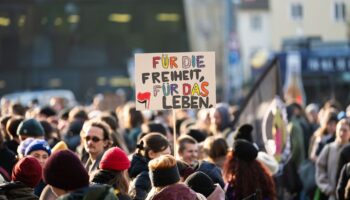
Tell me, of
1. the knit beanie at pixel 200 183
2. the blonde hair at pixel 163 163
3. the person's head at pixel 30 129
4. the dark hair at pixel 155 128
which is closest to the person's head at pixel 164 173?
the blonde hair at pixel 163 163

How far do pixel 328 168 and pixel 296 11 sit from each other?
86742 millimetres

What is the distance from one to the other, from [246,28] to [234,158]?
92.3 meters

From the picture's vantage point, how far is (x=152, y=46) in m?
34.6

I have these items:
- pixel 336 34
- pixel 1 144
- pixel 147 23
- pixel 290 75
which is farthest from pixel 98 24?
pixel 336 34

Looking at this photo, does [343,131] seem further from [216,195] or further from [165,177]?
[165,177]

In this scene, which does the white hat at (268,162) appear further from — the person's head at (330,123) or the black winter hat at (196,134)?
the person's head at (330,123)

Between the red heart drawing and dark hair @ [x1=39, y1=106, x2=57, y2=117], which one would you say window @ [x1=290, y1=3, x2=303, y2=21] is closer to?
dark hair @ [x1=39, y1=106, x2=57, y2=117]

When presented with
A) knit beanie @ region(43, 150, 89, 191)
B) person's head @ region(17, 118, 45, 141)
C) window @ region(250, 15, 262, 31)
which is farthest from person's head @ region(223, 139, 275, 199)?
window @ region(250, 15, 262, 31)

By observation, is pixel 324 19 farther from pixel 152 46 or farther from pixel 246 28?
pixel 152 46

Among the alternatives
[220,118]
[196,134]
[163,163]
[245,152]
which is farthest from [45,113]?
[163,163]

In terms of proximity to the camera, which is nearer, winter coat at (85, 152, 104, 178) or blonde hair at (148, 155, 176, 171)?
blonde hair at (148, 155, 176, 171)

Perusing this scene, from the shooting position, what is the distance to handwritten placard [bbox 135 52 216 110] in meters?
10.4

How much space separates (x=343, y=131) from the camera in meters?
13.3

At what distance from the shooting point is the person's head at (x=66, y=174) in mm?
6730
